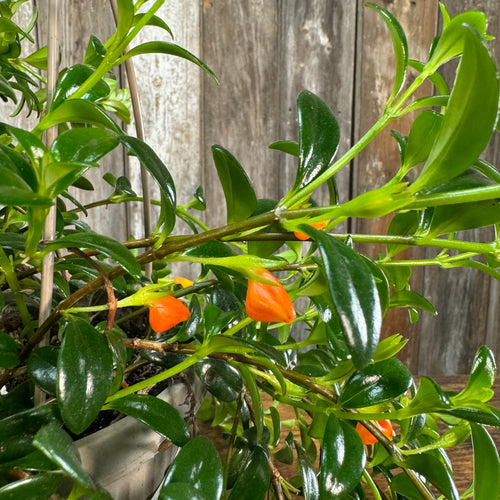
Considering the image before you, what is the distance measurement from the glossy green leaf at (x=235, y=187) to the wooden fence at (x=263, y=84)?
1168mm

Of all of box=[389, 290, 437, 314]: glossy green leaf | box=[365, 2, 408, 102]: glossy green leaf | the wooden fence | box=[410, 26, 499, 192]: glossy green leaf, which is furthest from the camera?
the wooden fence

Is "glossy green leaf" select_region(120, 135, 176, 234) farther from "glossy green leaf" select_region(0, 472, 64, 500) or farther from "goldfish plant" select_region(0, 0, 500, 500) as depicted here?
"glossy green leaf" select_region(0, 472, 64, 500)

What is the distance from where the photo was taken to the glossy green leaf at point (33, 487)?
247 millimetres

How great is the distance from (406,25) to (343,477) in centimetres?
146

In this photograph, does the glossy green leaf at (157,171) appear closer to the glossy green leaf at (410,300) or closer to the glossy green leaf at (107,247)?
the glossy green leaf at (107,247)

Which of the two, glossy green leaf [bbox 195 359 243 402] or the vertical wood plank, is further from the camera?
the vertical wood plank

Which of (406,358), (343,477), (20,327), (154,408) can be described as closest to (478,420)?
(343,477)

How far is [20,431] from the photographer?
0.28 metres

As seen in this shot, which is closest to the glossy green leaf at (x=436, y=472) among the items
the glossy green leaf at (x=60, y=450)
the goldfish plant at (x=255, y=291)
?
the goldfish plant at (x=255, y=291)

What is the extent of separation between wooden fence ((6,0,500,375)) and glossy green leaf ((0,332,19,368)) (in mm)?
1149

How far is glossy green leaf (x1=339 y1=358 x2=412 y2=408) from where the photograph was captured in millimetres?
327

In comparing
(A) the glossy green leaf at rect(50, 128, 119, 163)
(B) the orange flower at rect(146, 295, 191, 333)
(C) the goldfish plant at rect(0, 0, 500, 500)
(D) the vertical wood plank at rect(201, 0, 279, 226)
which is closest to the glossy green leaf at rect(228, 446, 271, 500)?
(C) the goldfish plant at rect(0, 0, 500, 500)

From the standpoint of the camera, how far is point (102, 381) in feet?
0.90

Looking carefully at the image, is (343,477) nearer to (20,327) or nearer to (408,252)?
(20,327)
